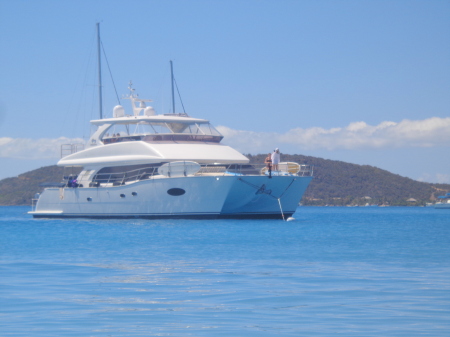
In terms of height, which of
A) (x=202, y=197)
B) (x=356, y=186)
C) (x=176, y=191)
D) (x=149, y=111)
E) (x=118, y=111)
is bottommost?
(x=202, y=197)

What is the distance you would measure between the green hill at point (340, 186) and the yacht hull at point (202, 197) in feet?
189

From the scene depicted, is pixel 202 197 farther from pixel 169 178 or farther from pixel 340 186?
pixel 340 186

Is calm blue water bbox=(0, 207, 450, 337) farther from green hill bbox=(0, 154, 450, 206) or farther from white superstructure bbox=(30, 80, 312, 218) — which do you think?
green hill bbox=(0, 154, 450, 206)

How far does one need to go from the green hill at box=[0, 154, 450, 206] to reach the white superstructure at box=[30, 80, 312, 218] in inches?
2181

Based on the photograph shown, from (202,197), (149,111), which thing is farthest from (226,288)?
(149,111)

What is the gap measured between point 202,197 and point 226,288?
18.3 meters

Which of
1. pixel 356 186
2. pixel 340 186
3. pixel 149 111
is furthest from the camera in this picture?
pixel 356 186

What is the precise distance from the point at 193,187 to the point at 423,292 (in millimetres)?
18988

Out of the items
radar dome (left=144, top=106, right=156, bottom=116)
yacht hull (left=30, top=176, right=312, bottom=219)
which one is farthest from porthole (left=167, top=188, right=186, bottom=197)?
radar dome (left=144, top=106, right=156, bottom=116)

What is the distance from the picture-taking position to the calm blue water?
8289 mm

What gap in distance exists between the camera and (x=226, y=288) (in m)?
11.1

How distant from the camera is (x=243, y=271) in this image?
1326 cm

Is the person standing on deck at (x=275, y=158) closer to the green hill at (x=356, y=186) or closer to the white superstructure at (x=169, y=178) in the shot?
the white superstructure at (x=169, y=178)

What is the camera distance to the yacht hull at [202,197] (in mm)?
28688
